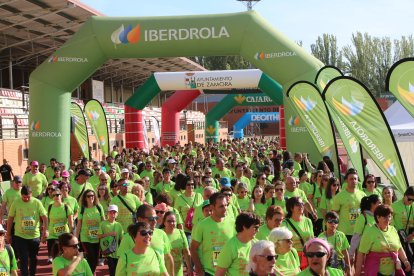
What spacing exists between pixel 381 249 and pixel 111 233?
3318 mm

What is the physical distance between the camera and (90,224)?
8047 mm

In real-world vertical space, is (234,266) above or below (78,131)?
below

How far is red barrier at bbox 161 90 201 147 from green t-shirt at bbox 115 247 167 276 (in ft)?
81.2

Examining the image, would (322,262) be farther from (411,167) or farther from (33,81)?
(33,81)

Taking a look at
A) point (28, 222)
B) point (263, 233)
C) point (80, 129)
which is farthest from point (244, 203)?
point (80, 129)

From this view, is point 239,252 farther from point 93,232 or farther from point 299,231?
point 93,232

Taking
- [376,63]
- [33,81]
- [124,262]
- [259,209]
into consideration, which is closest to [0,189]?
[33,81]

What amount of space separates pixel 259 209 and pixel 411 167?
28.0ft

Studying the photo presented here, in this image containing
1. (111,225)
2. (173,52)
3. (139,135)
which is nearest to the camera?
(111,225)

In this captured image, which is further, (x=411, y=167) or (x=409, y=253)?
(x=411, y=167)

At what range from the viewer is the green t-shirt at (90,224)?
26.3ft

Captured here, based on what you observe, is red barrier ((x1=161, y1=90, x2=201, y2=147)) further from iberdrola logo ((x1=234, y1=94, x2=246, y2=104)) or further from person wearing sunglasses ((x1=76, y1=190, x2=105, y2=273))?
person wearing sunglasses ((x1=76, y1=190, x2=105, y2=273))

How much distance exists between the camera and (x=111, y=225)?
7730 mm

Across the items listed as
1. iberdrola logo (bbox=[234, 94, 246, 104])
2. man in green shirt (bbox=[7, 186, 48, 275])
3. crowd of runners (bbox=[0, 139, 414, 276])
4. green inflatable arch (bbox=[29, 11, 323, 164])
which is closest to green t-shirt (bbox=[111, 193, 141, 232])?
crowd of runners (bbox=[0, 139, 414, 276])
